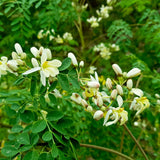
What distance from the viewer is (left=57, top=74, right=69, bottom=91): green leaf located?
611 millimetres

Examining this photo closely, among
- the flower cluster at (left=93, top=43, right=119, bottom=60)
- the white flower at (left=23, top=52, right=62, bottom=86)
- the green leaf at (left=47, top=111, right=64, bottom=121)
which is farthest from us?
the flower cluster at (left=93, top=43, right=119, bottom=60)

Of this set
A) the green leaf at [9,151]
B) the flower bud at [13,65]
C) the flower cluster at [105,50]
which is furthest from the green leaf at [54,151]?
the flower cluster at [105,50]

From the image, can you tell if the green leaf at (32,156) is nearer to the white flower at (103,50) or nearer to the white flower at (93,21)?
the white flower at (103,50)

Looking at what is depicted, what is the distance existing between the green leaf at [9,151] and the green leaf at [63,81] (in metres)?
0.28

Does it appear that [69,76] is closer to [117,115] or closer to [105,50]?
[117,115]

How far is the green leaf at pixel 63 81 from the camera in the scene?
611 mm

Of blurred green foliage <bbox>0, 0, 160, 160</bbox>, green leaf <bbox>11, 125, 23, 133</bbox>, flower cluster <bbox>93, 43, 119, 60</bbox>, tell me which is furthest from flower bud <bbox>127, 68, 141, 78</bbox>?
flower cluster <bbox>93, 43, 119, 60</bbox>

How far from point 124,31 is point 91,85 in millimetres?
930

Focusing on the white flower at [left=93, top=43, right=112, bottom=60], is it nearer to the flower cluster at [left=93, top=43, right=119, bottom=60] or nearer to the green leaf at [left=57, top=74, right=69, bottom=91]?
the flower cluster at [left=93, top=43, right=119, bottom=60]

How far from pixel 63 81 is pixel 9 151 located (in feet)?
1.00

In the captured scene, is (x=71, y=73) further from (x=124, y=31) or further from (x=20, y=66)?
(x=124, y=31)

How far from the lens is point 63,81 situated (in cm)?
62

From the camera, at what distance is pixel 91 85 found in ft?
2.00

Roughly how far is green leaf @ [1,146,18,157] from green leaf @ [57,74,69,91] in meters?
0.28
